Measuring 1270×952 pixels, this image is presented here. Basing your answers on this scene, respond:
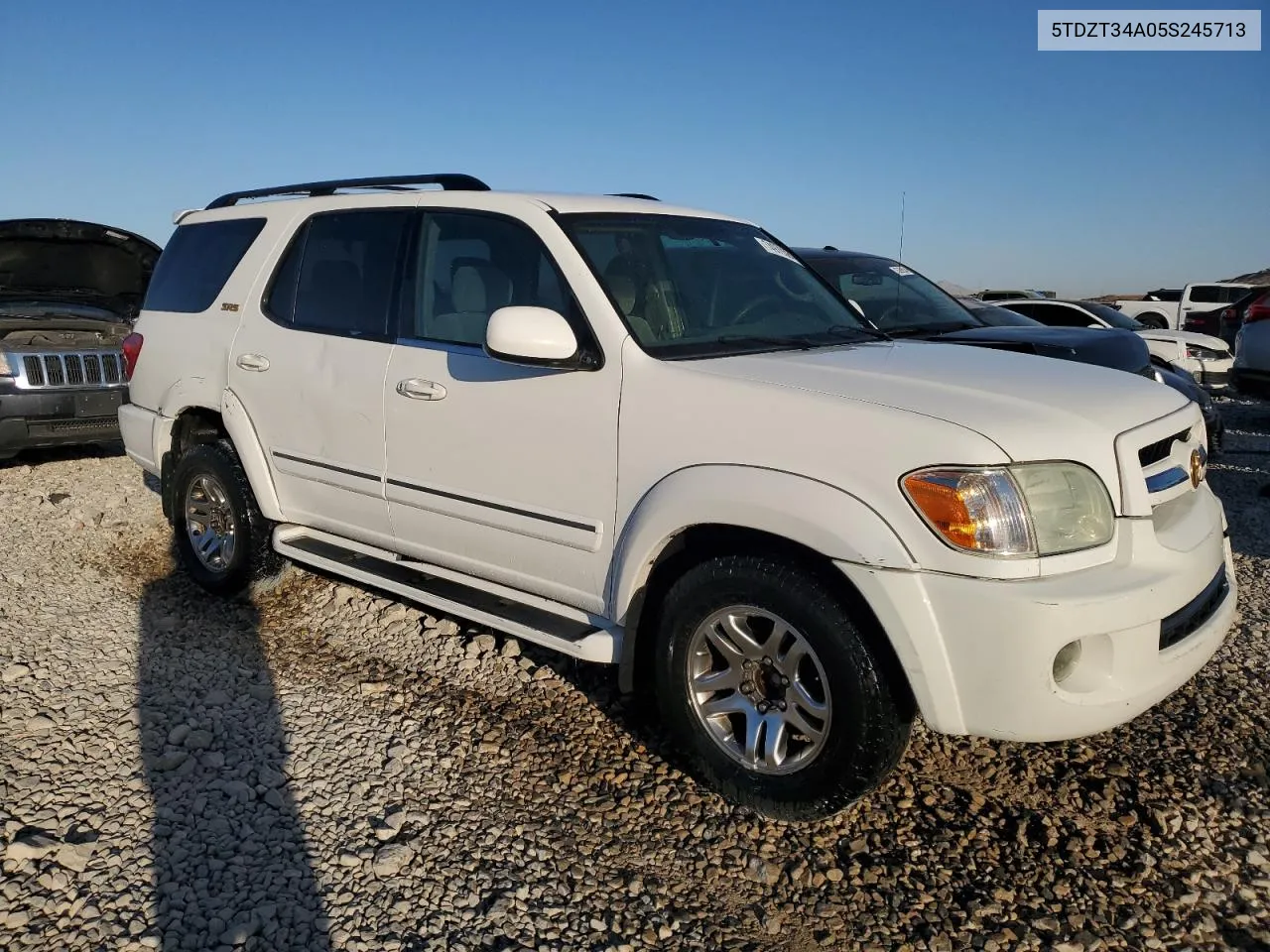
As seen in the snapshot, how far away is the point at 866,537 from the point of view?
255 centimetres

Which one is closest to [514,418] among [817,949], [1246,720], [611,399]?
[611,399]

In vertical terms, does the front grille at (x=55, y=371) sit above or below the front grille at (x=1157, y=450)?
above

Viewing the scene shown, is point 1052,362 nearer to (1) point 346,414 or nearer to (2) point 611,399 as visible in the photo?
(2) point 611,399

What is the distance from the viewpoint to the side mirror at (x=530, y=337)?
306 cm

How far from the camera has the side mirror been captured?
3.06 metres

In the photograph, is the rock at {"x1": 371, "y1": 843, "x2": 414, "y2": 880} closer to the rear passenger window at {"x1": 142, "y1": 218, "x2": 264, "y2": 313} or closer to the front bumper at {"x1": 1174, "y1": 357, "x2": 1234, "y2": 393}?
the rear passenger window at {"x1": 142, "y1": 218, "x2": 264, "y2": 313}

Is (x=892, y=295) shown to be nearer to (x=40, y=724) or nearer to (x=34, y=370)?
(x=40, y=724)

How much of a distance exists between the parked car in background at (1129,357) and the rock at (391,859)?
4.23 metres

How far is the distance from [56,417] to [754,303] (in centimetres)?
584

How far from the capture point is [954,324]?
6.36m

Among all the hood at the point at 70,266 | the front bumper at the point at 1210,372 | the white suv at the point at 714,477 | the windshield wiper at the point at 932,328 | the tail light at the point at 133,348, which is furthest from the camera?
the front bumper at the point at 1210,372

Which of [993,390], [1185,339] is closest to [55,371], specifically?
[993,390]

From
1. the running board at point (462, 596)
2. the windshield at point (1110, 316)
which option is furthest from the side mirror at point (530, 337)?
the windshield at point (1110, 316)

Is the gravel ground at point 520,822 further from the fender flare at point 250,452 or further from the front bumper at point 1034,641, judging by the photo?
the fender flare at point 250,452
